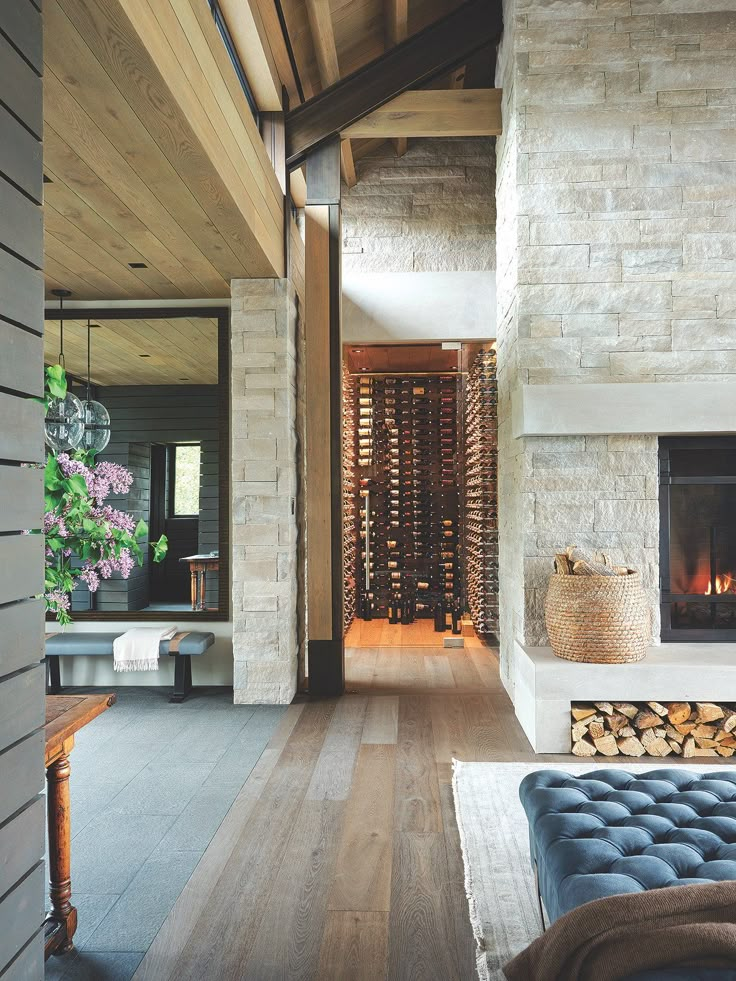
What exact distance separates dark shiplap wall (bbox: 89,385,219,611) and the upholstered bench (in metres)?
0.29

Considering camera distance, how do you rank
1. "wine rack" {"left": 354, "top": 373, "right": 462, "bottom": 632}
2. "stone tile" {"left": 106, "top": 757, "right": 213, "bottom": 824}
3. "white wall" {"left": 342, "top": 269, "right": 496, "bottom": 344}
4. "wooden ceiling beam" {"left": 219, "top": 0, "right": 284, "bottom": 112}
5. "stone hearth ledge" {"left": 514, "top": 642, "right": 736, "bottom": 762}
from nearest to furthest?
"stone tile" {"left": 106, "top": 757, "right": 213, "bottom": 824}
"stone hearth ledge" {"left": 514, "top": 642, "right": 736, "bottom": 762}
"wooden ceiling beam" {"left": 219, "top": 0, "right": 284, "bottom": 112}
"white wall" {"left": 342, "top": 269, "right": 496, "bottom": 344}
"wine rack" {"left": 354, "top": 373, "right": 462, "bottom": 632}

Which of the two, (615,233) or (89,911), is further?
(615,233)

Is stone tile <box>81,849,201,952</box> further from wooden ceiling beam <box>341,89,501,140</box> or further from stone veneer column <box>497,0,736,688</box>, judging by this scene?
wooden ceiling beam <box>341,89,501,140</box>

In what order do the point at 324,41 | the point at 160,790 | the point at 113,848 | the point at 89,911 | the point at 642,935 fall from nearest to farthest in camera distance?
the point at 642,935, the point at 89,911, the point at 113,848, the point at 160,790, the point at 324,41

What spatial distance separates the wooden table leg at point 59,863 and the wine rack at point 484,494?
4507 mm

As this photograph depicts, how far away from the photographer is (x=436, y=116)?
4.91 metres

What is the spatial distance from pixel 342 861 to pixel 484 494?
4104 mm

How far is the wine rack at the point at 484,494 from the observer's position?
6293 mm

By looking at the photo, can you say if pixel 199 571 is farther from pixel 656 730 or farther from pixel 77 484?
pixel 77 484

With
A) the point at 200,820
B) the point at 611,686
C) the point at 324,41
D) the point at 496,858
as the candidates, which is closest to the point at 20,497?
the point at 200,820

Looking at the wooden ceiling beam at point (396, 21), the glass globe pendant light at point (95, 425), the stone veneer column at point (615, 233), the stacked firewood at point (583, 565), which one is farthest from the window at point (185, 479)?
the wooden ceiling beam at point (396, 21)

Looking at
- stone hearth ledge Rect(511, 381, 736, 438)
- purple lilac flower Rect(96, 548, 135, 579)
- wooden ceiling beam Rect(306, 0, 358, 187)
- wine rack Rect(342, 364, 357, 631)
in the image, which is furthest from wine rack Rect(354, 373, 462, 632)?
purple lilac flower Rect(96, 548, 135, 579)

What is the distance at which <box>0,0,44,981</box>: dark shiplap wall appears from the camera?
59.8 inches

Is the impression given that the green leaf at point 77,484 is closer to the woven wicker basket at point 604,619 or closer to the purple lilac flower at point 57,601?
the purple lilac flower at point 57,601
